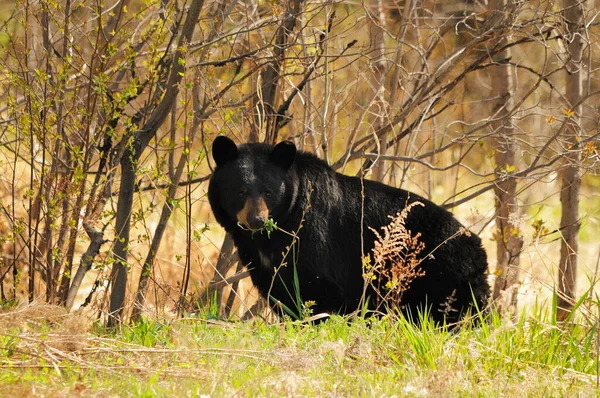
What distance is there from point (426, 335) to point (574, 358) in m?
0.83

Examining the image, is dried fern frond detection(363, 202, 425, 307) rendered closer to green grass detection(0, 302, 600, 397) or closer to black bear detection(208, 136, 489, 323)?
green grass detection(0, 302, 600, 397)

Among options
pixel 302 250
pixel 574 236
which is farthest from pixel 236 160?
pixel 574 236

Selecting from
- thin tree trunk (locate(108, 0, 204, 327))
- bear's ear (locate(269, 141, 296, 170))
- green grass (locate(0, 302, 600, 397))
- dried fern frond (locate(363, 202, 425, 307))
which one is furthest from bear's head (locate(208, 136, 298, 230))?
green grass (locate(0, 302, 600, 397))

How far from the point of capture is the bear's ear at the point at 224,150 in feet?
17.0

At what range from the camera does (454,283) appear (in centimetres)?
560

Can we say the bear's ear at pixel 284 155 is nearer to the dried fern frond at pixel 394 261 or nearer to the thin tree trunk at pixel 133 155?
the thin tree trunk at pixel 133 155

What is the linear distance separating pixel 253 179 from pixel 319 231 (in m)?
0.63

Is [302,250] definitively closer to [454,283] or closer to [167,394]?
[454,283]

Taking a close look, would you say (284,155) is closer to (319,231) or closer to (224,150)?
(224,150)

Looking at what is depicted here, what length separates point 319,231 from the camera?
5457mm

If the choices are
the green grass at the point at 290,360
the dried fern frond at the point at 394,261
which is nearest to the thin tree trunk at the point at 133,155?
the green grass at the point at 290,360

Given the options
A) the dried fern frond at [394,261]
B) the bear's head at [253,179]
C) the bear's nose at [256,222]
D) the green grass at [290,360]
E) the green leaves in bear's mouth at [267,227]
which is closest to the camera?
the green grass at [290,360]

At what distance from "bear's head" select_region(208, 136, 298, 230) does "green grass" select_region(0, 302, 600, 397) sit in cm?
113

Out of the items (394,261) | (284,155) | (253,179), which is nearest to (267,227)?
(253,179)
